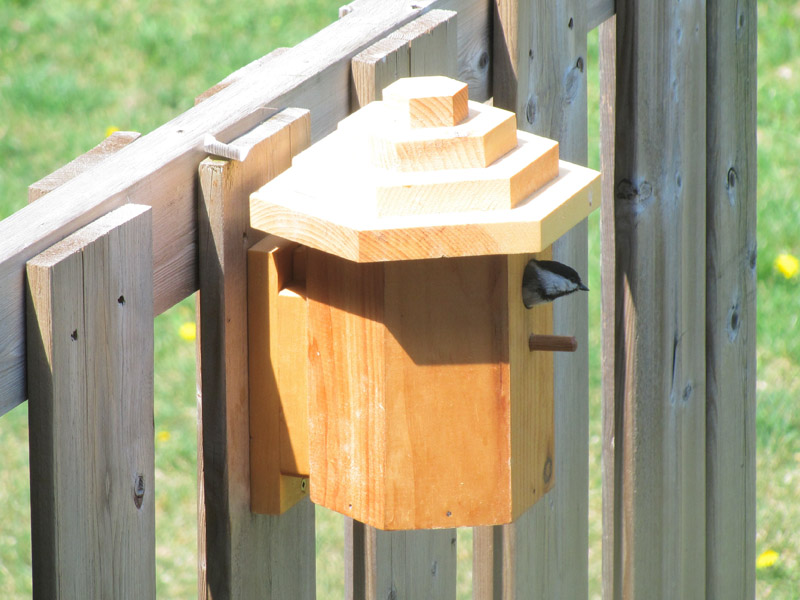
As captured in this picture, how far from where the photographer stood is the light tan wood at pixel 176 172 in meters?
1.26

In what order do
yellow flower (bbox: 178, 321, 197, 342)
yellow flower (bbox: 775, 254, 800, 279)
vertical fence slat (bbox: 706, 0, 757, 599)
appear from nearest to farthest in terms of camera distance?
vertical fence slat (bbox: 706, 0, 757, 599), yellow flower (bbox: 178, 321, 197, 342), yellow flower (bbox: 775, 254, 800, 279)

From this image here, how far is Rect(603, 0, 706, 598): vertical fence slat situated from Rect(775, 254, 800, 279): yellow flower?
2022mm

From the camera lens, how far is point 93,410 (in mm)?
1327

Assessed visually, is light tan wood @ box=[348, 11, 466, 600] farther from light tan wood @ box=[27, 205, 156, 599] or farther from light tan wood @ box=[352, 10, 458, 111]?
light tan wood @ box=[27, 205, 156, 599]

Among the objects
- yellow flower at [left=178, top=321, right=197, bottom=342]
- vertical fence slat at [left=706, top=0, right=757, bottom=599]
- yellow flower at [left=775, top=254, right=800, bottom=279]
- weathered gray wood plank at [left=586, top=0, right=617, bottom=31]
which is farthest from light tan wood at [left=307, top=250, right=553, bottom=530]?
yellow flower at [left=775, top=254, right=800, bottom=279]

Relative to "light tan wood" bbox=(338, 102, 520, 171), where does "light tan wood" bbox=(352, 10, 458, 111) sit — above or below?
above

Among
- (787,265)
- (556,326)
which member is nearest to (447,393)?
(556,326)

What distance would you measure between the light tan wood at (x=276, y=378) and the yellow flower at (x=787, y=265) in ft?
11.0

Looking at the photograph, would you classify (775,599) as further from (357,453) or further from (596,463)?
(357,453)

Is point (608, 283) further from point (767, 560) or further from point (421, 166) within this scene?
point (767, 560)

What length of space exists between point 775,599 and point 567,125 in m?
1.92

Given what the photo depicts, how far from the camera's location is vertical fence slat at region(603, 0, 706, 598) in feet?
7.95

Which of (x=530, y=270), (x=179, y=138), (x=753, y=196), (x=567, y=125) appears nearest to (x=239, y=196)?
(x=179, y=138)

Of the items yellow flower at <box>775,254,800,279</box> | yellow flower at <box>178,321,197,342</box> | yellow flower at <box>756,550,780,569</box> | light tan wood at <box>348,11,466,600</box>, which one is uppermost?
light tan wood at <box>348,11,466,600</box>
